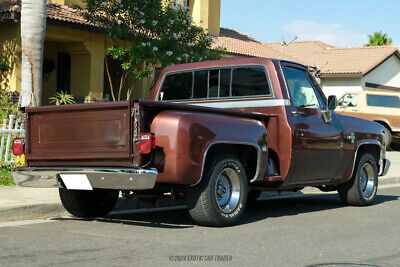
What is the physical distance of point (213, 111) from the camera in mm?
7375

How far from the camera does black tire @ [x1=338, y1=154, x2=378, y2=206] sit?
9.90 metres

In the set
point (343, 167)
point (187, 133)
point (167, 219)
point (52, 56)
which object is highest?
point (52, 56)

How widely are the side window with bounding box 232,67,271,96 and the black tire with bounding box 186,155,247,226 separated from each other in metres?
1.28

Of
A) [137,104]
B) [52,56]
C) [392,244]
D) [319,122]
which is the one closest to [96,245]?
[137,104]

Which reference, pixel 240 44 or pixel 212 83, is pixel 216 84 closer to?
pixel 212 83

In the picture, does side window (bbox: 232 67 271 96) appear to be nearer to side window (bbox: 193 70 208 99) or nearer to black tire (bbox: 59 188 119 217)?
side window (bbox: 193 70 208 99)

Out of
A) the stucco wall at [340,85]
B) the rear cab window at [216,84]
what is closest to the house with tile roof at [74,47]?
the stucco wall at [340,85]

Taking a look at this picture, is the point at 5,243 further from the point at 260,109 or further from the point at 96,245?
the point at 260,109

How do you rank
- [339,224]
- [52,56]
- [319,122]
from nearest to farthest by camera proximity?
[339,224] < [319,122] < [52,56]

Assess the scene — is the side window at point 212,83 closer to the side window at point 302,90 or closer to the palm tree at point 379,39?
the side window at point 302,90

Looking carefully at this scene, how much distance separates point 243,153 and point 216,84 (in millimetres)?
1254

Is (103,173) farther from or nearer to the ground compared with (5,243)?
farther from the ground

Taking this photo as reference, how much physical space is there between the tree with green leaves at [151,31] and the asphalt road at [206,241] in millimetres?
9795

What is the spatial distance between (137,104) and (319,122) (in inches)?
125
